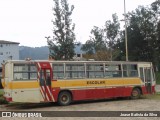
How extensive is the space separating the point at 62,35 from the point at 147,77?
25130 mm

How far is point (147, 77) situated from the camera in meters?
26.3

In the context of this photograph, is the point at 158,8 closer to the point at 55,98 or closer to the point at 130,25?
the point at 130,25

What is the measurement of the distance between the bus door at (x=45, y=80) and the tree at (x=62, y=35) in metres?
27.1

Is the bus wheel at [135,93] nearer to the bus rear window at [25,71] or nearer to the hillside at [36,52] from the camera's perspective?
the bus rear window at [25,71]

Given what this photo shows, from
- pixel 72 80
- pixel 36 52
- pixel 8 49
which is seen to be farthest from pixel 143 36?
pixel 36 52

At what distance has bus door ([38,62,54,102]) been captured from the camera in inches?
827

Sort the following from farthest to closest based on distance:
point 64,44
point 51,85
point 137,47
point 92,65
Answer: point 137,47, point 64,44, point 92,65, point 51,85

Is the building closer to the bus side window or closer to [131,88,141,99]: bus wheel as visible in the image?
[131,88,141,99]: bus wheel

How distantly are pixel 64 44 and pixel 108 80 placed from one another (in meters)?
25.8

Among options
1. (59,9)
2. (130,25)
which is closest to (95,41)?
(130,25)

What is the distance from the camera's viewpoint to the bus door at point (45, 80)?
21.0 meters

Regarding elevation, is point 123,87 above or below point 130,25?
below

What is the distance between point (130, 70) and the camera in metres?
25.4

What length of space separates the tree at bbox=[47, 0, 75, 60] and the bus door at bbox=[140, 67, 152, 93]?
23.1m
